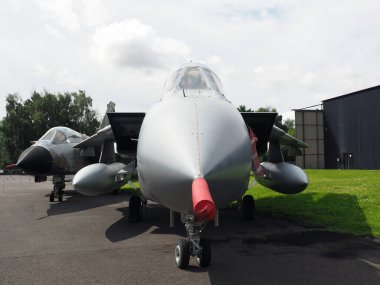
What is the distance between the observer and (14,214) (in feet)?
38.9

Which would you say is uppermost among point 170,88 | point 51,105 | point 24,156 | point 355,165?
point 51,105

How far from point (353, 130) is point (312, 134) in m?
5.65

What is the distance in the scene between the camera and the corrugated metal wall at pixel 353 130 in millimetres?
38281

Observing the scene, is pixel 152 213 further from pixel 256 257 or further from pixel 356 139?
pixel 356 139

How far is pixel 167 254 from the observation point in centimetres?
635

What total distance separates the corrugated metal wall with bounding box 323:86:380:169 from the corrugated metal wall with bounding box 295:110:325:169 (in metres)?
0.73

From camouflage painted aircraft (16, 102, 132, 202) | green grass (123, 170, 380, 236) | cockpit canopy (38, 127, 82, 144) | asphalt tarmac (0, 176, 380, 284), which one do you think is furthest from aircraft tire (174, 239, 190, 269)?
cockpit canopy (38, 127, 82, 144)

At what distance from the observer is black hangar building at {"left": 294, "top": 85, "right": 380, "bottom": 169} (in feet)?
126

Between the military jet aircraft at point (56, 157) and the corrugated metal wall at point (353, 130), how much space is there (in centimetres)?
3237

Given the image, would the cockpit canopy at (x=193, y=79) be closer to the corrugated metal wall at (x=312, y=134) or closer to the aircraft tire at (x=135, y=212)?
the aircraft tire at (x=135, y=212)

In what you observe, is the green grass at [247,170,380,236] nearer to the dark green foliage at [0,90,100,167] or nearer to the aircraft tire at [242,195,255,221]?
the aircraft tire at [242,195,255,221]

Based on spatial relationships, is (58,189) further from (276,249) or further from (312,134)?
(312,134)

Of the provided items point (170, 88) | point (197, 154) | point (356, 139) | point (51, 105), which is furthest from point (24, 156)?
point (51, 105)

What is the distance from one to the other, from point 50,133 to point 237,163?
13.1 m
